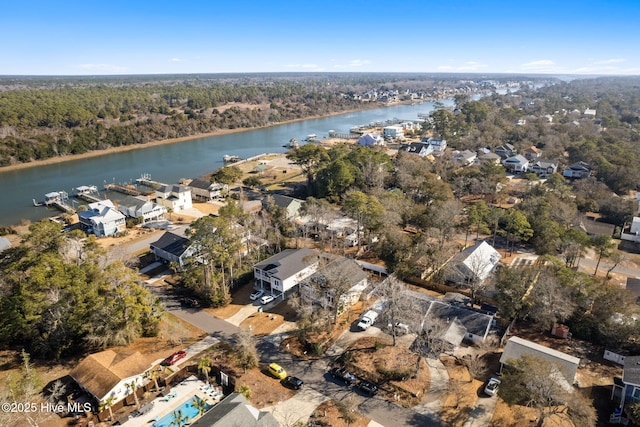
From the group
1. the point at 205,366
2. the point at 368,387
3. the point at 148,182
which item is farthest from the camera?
the point at 148,182

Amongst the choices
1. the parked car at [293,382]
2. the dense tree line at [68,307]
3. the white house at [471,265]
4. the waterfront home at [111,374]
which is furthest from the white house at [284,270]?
the white house at [471,265]

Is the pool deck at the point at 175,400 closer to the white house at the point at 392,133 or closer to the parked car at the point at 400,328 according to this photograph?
the parked car at the point at 400,328

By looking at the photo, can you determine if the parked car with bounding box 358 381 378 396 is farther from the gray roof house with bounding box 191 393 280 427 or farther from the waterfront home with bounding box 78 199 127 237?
the waterfront home with bounding box 78 199 127 237

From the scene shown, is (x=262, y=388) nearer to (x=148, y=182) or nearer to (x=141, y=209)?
(x=141, y=209)

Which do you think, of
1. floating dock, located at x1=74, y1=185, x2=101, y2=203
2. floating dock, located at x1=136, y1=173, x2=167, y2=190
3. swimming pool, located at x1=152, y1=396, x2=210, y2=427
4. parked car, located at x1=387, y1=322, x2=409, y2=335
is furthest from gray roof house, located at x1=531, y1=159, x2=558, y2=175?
floating dock, located at x1=74, y1=185, x2=101, y2=203

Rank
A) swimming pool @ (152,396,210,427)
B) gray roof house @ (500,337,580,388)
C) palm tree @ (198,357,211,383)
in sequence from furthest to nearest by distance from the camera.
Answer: palm tree @ (198,357,211,383), gray roof house @ (500,337,580,388), swimming pool @ (152,396,210,427)

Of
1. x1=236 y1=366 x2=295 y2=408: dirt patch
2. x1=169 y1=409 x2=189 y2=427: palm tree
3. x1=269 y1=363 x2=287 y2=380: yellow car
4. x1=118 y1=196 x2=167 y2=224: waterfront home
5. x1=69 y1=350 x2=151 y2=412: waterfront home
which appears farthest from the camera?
x1=118 y1=196 x2=167 y2=224: waterfront home

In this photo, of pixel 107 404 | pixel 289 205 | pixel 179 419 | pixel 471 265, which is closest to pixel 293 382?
pixel 179 419
